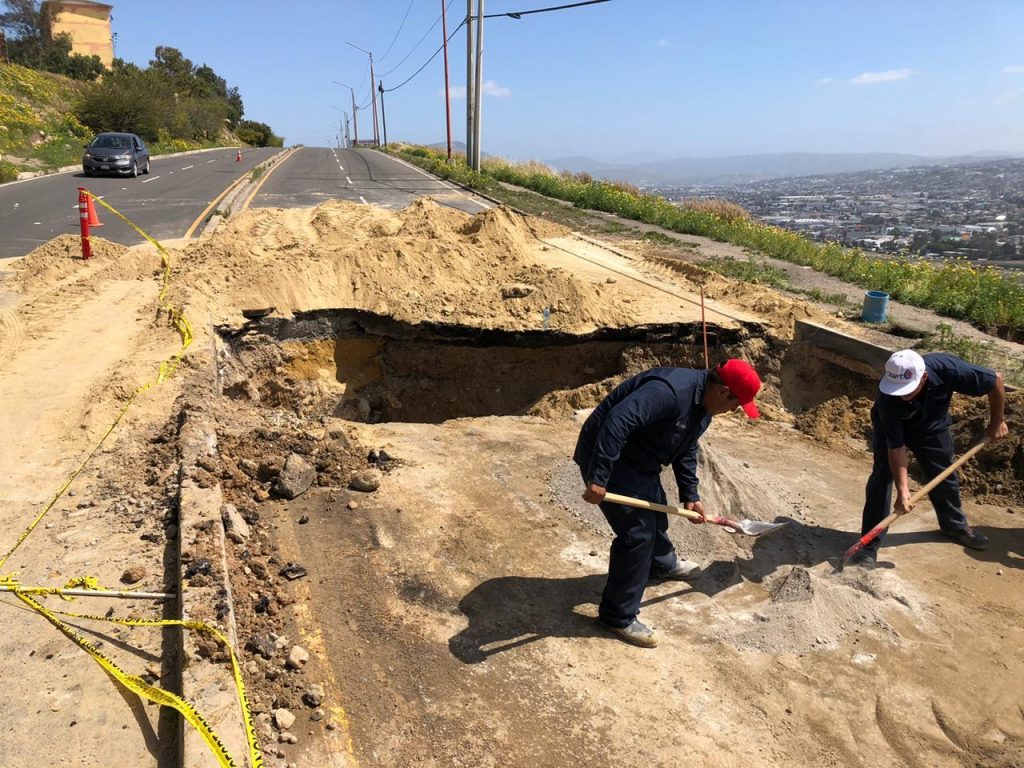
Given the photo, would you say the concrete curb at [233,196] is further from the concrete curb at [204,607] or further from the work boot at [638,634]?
the work boot at [638,634]

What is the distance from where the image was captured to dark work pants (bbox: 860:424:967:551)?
4742 mm

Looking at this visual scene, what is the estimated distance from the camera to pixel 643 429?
373cm

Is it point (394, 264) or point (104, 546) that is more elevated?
point (394, 264)

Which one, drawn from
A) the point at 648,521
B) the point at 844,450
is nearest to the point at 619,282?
the point at 844,450

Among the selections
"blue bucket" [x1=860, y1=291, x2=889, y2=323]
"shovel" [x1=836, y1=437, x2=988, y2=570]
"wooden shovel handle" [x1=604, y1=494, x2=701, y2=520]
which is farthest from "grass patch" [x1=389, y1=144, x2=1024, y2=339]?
"wooden shovel handle" [x1=604, y1=494, x2=701, y2=520]

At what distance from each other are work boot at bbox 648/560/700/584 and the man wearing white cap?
1.24 metres

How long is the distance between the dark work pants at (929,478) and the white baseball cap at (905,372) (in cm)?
61

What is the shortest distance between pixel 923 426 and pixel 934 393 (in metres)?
0.30

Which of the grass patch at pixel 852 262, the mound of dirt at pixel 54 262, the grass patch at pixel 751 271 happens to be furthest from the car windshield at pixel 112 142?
the grass patch at pixel 751 271

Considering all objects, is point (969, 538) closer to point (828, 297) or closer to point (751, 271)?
point (828, 297)

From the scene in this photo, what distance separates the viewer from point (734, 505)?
543 centimetres

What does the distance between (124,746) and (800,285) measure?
10.7 meters

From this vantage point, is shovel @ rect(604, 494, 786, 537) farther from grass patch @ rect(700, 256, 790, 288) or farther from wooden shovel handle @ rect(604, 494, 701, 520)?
grass patch @ rect(700, 256, 790, 288)

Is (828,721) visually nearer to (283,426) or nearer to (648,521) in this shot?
(648,521)
